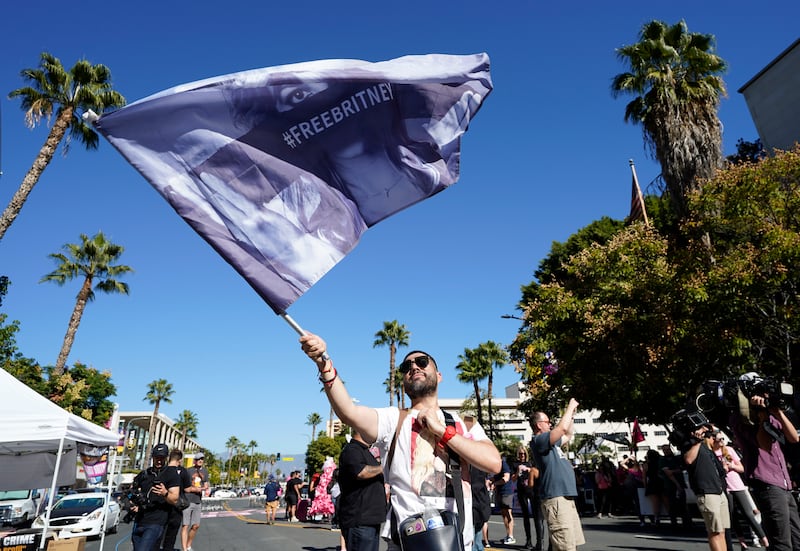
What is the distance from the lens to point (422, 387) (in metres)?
2.89

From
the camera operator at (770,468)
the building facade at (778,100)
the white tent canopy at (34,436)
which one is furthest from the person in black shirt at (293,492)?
the building facade at (778,100)

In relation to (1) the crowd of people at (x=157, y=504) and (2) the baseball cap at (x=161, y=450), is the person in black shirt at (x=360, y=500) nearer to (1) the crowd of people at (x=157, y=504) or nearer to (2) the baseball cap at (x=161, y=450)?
(1) the crowd of people at (x=157, y=504)

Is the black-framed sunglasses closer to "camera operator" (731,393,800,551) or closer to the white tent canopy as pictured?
"camera operator" (731,393,800,551)

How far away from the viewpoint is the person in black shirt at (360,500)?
5492 mm

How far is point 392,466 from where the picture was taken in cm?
271

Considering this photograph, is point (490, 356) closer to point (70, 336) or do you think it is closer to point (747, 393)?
point (70, 336)

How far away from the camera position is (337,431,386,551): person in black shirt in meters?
5.49

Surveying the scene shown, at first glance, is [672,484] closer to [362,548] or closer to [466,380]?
[362,548]

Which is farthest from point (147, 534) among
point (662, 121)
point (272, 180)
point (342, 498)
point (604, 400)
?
point (662, 121)

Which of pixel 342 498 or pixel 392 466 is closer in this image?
pixel 392 466

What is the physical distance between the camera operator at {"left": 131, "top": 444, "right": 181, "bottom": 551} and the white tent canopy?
2.10 meters

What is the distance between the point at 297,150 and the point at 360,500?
11.8ft

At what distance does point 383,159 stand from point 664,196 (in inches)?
753

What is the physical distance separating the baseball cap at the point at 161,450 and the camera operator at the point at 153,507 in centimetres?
5
